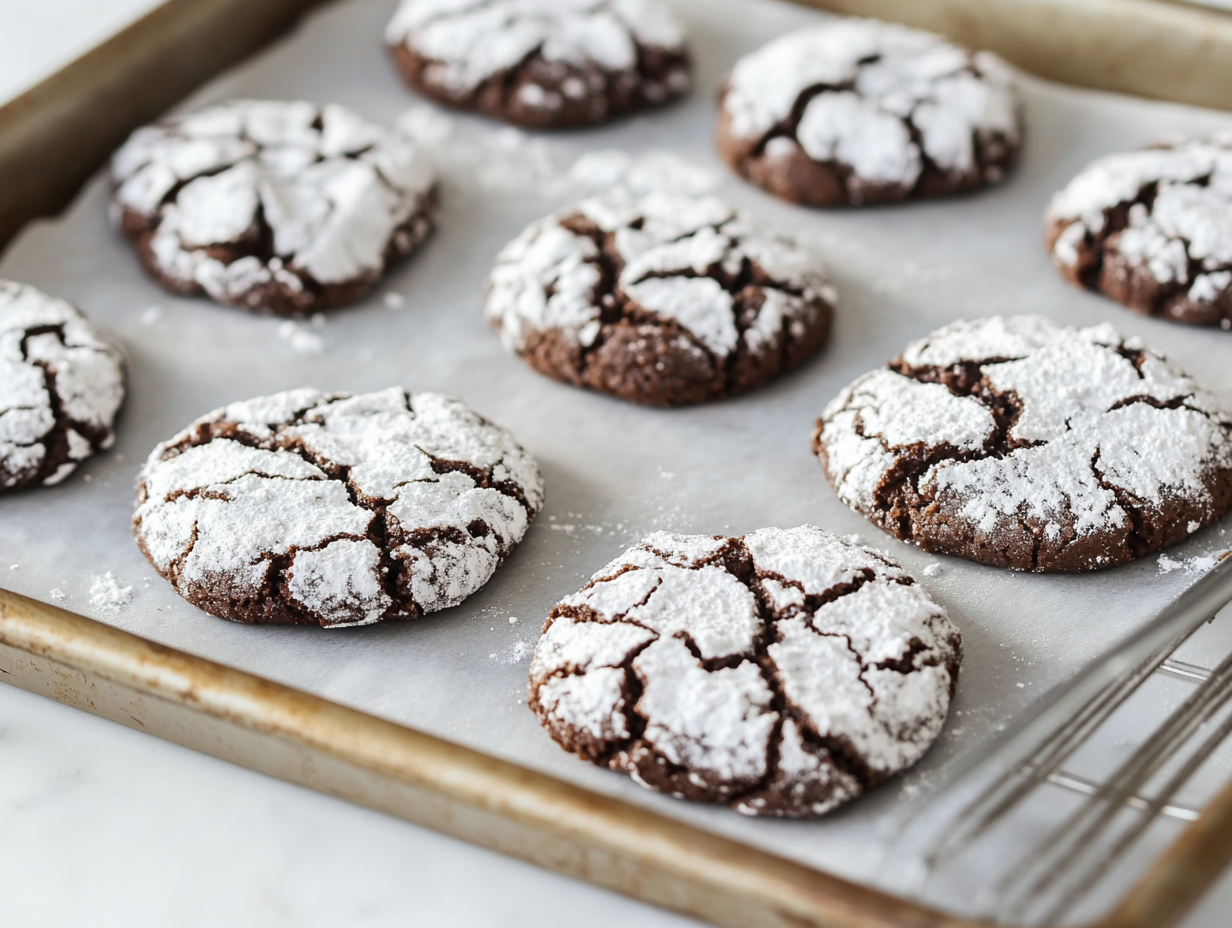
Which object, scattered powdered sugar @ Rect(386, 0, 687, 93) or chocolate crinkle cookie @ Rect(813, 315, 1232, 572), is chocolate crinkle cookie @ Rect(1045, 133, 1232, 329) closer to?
chocolate crinkle cookie @ Rect(813, 315, 1232, 572)

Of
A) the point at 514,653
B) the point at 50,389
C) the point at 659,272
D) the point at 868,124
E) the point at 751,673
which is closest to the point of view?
the point at 751,673

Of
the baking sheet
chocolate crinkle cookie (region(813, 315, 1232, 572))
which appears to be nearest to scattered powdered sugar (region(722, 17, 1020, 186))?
the baking sheet

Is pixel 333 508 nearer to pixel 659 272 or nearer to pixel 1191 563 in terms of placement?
pixel 659 272

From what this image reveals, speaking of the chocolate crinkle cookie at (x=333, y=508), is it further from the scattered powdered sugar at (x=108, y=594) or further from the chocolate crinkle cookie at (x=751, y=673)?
the chocolate crinkle cookie at (x=751, y=673)

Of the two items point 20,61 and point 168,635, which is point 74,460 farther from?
point 20,61

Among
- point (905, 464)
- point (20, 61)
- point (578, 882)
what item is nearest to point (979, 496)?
point (905, 464)

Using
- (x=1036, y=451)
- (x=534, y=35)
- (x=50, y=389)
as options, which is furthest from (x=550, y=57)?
(x=1036, y=451)
